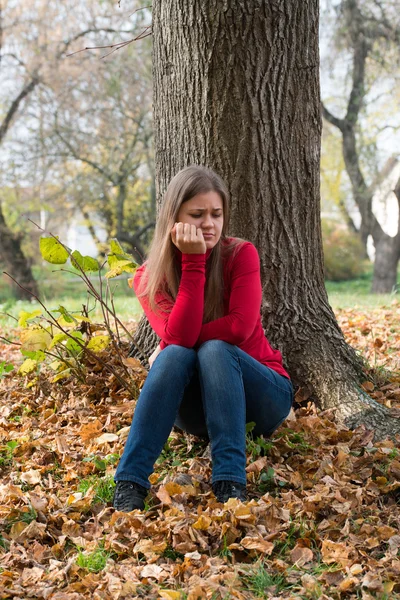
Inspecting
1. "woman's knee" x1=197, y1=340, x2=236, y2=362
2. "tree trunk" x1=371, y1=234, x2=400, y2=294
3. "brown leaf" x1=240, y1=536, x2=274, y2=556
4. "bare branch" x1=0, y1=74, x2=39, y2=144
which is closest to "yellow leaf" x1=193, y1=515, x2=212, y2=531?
"brown leaf" x1=240, y1=536, x2=274, y2=556

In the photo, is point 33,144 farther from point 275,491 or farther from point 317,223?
point 275,491

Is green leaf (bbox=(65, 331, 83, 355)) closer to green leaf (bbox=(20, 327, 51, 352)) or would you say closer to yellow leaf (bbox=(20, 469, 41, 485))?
green leaf (bbox=(20, 327, 51, 352))

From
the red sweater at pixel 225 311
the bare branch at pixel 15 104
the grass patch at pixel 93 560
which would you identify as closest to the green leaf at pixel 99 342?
the red sweater at pixel 225 311

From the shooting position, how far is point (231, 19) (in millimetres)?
3443

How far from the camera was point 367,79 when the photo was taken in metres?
14.3

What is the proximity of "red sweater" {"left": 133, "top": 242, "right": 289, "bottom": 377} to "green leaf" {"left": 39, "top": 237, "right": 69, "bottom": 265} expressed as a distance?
652mm

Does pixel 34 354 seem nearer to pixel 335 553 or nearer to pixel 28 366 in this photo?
pixel 28 366

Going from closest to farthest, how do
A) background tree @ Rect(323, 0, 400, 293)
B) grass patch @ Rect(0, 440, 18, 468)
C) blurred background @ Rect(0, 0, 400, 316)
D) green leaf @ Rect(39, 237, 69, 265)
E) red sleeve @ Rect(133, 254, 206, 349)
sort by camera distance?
red sleeve @ Rect(133, 254, 206, 349) → grass patch @ Rect(0, 440, 18, 468) → green leaf @ Rect(39, 237, 69, 265) → background tree @ Rect(323, 0, 400, 293) → blurred background @ Rect(0, 0, 400, 316)

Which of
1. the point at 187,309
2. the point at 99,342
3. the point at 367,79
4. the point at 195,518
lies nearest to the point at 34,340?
the point at 99,342

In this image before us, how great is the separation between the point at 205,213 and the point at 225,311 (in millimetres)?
464

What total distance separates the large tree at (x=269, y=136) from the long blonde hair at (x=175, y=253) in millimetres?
514

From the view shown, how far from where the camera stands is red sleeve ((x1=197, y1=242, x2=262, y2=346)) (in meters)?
2.90

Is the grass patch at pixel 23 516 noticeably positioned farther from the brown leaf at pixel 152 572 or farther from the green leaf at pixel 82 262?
the green leaf at pixel 82 262

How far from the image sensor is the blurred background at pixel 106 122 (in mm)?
13719
